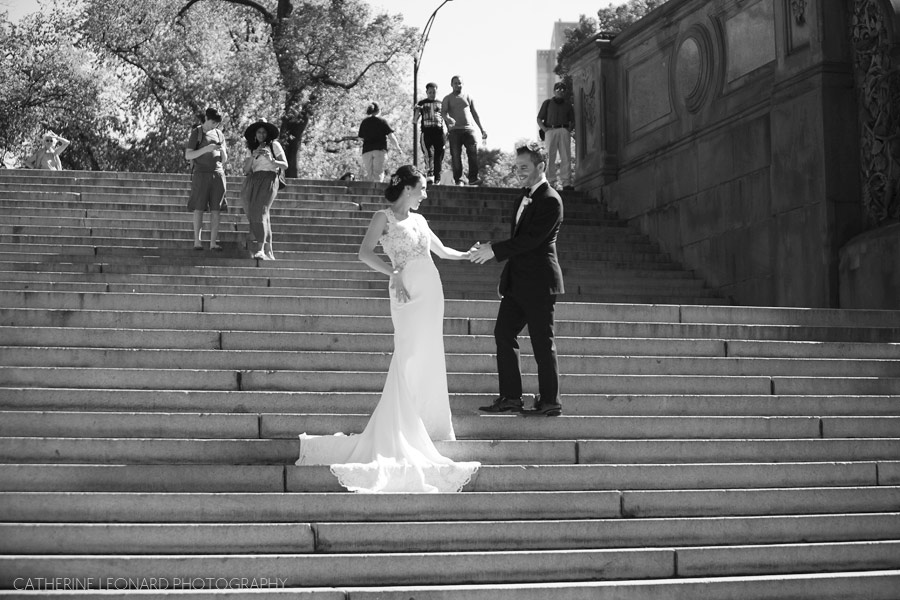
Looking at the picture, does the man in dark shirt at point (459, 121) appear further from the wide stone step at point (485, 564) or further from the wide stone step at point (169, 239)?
the wide stone step at point (485, 564)

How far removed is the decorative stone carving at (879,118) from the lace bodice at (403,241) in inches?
273

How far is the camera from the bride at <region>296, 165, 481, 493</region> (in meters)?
7.74

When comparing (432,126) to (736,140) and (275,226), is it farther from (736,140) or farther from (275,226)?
(736,140)

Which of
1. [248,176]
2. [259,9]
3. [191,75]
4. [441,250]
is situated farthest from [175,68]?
[441,250]

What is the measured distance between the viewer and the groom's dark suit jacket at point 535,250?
28.7 feet

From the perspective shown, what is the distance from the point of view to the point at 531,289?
8750 mm

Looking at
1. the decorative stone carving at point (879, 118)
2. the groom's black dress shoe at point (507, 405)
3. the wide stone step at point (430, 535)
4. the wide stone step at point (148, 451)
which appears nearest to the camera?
the wide stone step at point (430, 535)

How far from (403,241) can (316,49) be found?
86.5 ft

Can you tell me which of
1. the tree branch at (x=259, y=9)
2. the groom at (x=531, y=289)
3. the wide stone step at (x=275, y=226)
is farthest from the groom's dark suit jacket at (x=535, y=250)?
the tree branch at (x=259, y=9)

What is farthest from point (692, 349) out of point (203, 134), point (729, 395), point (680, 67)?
point (680, 67)

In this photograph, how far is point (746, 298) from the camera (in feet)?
50.2

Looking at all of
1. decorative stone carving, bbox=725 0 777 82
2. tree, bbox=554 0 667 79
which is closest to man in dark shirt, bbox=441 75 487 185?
decorative stone carving, bbox=725 0 777 82

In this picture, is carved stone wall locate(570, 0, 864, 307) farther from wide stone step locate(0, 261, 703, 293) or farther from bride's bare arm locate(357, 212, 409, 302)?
bride's bare arm locate(357, 212, 409, 302)

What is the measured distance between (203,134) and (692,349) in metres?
6.57
